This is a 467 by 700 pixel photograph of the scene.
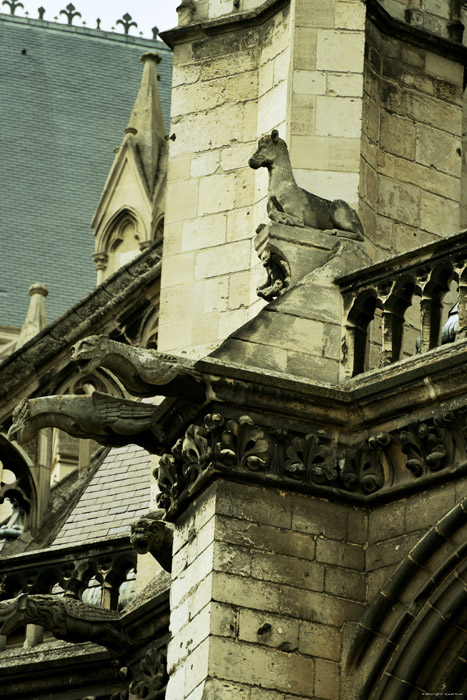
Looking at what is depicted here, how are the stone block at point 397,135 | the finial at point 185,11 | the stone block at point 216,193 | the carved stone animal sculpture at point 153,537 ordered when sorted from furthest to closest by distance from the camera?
the finial at point 185,11
the stone block at point 216,193
the stone block at point 397,135
the carved stone animal sculpture at point 153,537

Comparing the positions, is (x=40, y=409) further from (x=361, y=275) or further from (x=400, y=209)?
(x=400, y=209)

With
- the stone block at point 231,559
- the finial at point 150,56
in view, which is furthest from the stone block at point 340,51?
the finial at point 150,56

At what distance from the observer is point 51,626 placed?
1282 cm

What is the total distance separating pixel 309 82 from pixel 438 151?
863mm

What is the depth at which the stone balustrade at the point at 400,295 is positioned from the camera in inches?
420

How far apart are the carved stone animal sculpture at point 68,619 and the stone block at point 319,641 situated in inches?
104

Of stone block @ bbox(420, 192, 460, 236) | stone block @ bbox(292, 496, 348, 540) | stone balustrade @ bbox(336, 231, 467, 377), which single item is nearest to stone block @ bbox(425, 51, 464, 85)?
stone block @ bbox(420, 192, 460, 236)

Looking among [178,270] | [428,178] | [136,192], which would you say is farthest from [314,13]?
[136,192]

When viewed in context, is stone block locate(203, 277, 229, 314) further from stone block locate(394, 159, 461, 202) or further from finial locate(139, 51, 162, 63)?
finial locate(139, 51, 162, 63)

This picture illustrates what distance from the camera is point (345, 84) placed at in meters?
13.2

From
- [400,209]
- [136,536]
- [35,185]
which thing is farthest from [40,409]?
[35,185]

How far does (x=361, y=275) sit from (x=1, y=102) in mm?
24410

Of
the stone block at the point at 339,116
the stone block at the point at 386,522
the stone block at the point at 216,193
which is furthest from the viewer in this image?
the stone block at the point at 216,193

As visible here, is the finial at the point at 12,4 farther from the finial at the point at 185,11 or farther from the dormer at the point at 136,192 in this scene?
the finial at the point at 185,11
